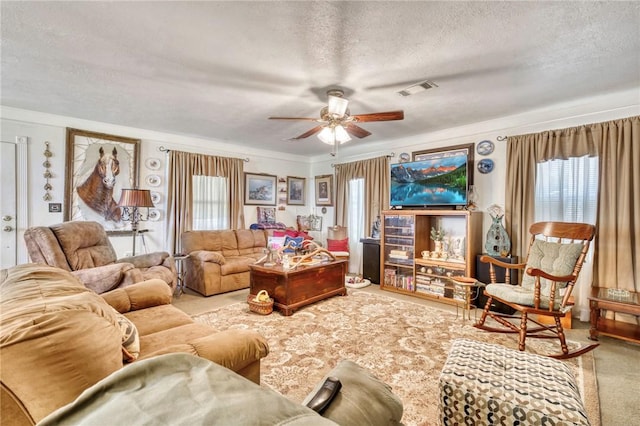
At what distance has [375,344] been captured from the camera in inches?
104

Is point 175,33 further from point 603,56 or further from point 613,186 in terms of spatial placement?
point 613,186

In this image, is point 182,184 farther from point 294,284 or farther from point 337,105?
point 337,105

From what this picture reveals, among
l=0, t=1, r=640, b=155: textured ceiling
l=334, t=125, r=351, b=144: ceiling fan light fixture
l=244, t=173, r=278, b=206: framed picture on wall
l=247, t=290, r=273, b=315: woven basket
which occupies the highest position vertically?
l=0, t=1, r=640, b=155: textured ceiling

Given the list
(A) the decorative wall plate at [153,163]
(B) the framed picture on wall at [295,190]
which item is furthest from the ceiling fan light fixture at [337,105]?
(B) the framed picture on wall at [295,190]

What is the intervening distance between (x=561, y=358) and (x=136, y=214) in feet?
17.6

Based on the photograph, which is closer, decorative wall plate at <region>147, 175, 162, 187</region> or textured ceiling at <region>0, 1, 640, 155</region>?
textured ceiling at <region>0, 1, 640, 155</region>

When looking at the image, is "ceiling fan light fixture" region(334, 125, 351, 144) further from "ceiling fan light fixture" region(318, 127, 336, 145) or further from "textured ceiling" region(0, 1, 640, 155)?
"textured ceiling" region(0, 1, 640, 155)

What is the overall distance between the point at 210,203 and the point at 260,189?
1076 millimetres

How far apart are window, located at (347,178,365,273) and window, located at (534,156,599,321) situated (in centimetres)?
281

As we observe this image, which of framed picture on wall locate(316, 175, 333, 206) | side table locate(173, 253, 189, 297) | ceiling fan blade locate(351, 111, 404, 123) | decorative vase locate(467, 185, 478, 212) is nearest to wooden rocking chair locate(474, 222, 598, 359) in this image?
decorative vase locate(467, 185, 478, 212)

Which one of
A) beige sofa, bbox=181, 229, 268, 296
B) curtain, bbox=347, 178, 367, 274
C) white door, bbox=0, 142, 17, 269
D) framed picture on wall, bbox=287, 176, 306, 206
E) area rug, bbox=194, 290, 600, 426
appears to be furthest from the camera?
framed picture on wall, bbox=287, 176, 306, 206

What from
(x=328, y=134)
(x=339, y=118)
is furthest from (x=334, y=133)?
(x=339, y=118)

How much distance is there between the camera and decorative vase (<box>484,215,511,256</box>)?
3.68 metres

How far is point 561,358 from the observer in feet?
7.84
